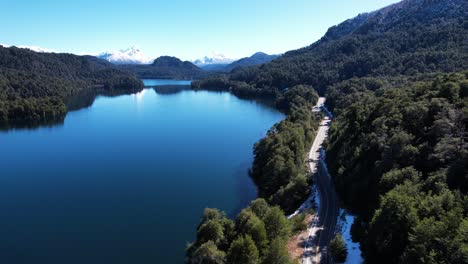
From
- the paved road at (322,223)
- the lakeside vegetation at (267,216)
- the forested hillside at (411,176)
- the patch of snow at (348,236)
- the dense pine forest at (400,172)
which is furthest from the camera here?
the paved road at (322,223)

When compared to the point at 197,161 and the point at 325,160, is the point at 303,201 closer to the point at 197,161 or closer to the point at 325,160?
the point at 325,160

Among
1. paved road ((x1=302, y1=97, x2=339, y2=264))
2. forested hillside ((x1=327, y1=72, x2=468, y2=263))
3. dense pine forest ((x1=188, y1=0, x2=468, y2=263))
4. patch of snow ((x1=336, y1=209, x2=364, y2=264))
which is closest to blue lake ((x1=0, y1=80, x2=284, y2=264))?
dense pine forest ((x1=188, y1=0, x2=468, y2=263))

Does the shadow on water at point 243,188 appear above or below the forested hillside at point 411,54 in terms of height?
below

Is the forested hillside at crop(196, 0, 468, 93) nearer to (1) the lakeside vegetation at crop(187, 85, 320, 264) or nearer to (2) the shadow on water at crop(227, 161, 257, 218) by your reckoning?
(1) the lakeside vegetation at crop(187, 85, 320, 264)

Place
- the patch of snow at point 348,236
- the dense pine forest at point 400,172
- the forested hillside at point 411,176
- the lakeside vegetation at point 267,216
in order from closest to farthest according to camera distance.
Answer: the forested hillside at point 411,176 → the dense pine forest at point 400,172 → the lakeside vegetation at point 267,216 → the patch of snow at point 348,236

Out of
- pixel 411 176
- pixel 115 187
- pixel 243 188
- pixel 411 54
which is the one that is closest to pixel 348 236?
pixel 411 176

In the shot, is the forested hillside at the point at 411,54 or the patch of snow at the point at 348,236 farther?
the forested hillside at the point at 411,54

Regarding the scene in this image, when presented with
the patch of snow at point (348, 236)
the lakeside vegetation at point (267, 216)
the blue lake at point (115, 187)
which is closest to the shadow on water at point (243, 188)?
the blue lake at point (115, 187)

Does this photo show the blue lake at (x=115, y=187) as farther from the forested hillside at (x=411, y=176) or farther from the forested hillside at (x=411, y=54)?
the forested hillside at (x=411, y=54)

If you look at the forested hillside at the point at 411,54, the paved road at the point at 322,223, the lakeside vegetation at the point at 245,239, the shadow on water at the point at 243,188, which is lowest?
the shadow on water at the point at 243,188

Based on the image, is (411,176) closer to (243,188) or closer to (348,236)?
(348,236)
